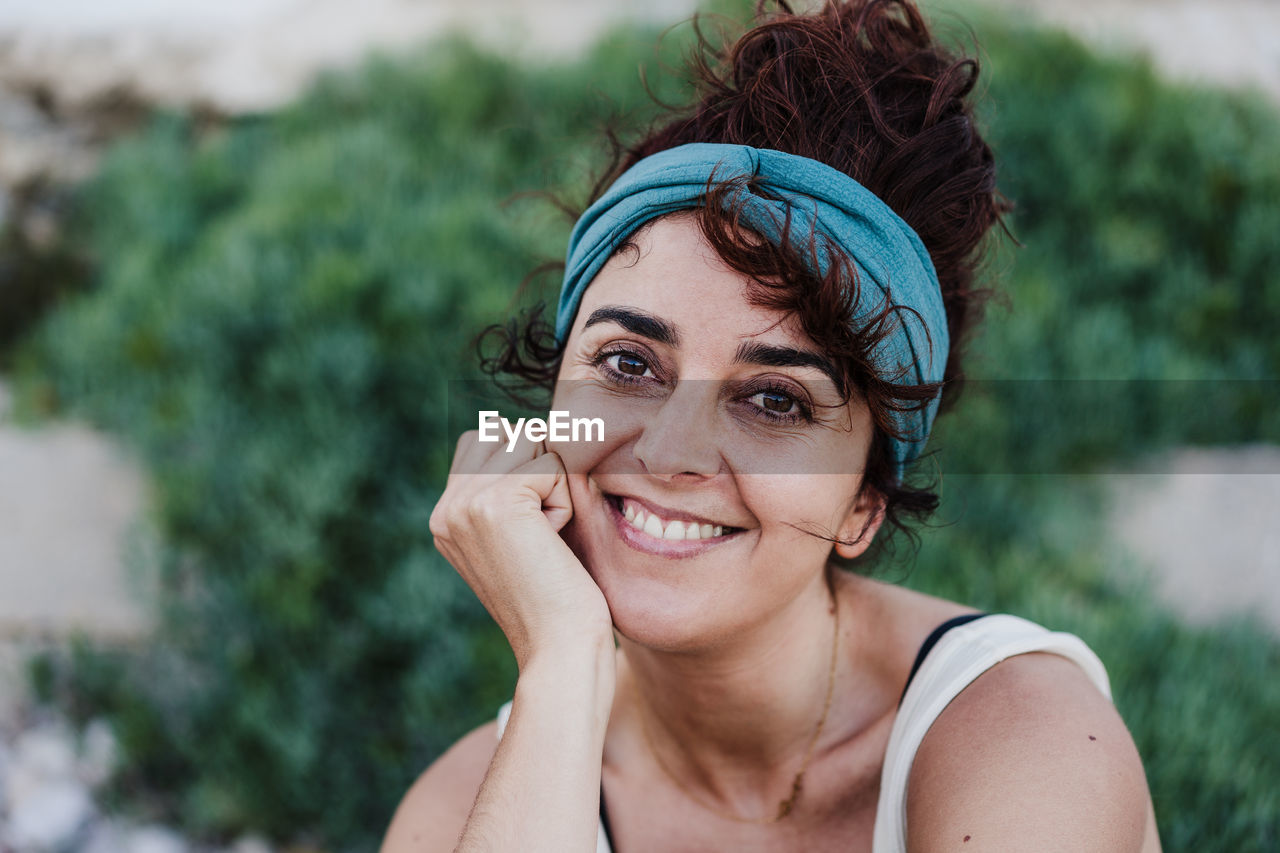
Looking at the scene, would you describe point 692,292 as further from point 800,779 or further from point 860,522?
point 800,779

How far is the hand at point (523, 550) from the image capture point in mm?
1745

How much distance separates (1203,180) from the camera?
→ 5.14 meters

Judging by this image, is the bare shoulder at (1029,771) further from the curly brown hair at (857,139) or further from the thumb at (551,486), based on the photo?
the thumb at (551,486)

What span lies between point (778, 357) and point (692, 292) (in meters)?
0.19

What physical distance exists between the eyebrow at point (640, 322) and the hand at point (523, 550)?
30cm

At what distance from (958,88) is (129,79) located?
6700 millimetres

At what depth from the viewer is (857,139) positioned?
5.99 ft

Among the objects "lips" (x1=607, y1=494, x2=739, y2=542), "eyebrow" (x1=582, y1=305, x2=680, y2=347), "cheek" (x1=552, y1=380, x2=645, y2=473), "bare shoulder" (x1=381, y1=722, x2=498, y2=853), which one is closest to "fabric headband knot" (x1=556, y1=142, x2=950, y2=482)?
"eyebrow" (x1=582, y1=305, x2=680, y2=347)

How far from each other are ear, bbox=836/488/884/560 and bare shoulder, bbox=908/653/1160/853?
0.34 metres

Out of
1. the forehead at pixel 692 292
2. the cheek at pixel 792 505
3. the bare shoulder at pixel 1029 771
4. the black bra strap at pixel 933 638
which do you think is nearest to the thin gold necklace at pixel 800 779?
the black bra strap at pixel 933 638

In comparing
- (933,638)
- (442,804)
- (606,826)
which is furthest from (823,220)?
(442,804)

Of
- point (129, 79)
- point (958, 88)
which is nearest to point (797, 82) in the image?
point (958, 88)

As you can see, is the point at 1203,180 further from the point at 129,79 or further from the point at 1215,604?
the point at 129,79

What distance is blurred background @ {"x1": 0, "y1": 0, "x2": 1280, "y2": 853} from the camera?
358 centimetres
